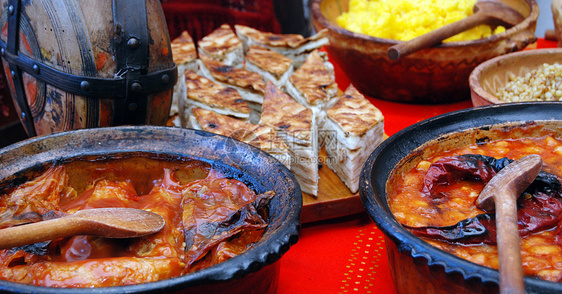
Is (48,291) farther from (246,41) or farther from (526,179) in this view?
(246,41)

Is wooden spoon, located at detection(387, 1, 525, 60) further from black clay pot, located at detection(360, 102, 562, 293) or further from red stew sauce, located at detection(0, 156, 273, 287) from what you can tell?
red stew sauce, located at detection(0, 156, 273, 287)

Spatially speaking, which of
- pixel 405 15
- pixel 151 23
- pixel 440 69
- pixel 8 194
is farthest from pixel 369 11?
pixel 8 194

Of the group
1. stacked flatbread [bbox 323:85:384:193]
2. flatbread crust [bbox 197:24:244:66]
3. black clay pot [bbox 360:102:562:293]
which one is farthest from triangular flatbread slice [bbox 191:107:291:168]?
flatbread crust [bbox 197:24:244:66]

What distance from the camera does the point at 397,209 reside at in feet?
4.86

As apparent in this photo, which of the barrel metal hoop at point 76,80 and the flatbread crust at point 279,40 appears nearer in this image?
the barrel metal hoop at point 76,80

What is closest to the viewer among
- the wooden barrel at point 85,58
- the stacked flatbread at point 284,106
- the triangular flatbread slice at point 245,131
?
the wooden barrel at point 85,58

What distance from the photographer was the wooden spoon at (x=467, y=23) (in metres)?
2.70

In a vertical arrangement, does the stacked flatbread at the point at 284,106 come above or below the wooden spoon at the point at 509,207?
below

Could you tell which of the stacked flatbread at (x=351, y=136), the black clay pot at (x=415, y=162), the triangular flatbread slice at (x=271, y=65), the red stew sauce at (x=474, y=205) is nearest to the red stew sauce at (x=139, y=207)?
the black clay pot at (x=415, y=162)

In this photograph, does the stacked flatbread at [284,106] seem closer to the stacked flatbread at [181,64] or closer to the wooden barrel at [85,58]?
the stacked flatbread at [181,64]

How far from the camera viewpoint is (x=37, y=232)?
1.27 m

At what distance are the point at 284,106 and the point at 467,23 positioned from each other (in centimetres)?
133

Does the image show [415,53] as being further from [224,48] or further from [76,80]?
[76,80]

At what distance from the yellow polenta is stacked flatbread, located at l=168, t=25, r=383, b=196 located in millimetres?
383
